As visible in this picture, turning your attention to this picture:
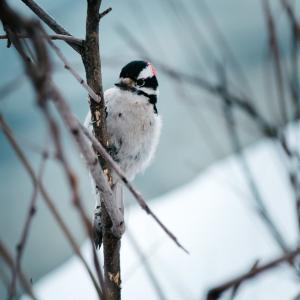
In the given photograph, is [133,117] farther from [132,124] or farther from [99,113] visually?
[99,113]

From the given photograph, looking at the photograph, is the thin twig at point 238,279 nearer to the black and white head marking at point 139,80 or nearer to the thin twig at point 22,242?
the thin twig at point 22,242

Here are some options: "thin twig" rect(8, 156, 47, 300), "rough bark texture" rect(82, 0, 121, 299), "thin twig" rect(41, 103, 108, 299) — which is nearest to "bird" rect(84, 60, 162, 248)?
"rough bark texture" rect(82, 0, 121, 299)

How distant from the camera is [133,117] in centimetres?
168

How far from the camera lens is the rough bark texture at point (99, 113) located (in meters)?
0.85

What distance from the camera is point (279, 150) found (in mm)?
763

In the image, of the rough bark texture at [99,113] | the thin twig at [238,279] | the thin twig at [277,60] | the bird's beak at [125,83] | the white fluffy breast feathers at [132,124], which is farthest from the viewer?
the bird's beak at [125,83]

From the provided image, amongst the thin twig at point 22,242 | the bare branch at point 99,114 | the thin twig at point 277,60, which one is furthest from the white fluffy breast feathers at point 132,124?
the thin twig at point 22,242

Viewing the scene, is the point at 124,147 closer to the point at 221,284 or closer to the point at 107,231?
the point at 107,231

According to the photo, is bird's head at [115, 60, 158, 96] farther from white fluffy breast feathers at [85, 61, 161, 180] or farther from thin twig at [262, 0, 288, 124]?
thin twig at [262, 0, 288, 124]

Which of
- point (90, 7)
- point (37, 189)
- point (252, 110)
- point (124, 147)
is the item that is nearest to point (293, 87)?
point (252, 110)

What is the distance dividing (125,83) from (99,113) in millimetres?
873

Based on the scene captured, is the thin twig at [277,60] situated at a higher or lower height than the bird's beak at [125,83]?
lower

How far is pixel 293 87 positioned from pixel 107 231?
53cm

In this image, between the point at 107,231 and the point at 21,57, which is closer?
the point at 21,57
